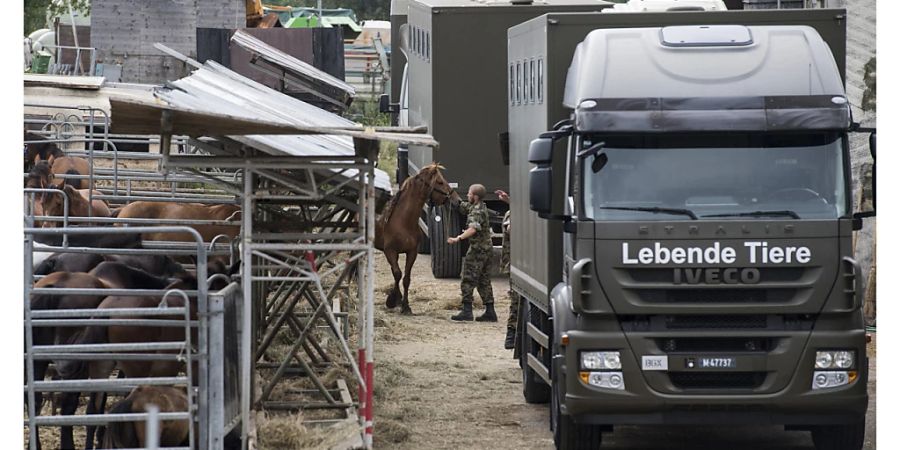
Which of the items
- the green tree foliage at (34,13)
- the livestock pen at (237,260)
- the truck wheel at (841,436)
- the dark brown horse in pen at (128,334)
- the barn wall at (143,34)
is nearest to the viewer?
the livestock pen at (237,260)

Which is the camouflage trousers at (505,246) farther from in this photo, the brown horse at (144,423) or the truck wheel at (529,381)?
the brown horse at (144,423)

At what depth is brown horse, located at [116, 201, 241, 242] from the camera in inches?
625

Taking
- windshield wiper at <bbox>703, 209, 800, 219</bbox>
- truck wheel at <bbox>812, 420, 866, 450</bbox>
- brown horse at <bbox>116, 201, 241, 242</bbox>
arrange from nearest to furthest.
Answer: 1. windshield wiper at <bbox>703, 209, 800, 219</bbox>
2. truck wheel at <bbox>812, 420, 866, 450</bbox>
3. brown horse at <bbox>116, 201, 241, 242</bbox>

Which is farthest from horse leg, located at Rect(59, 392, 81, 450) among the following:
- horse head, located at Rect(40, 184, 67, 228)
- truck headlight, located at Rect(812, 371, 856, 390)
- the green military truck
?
horse head, located at Rect(40, 184, 67, 228)

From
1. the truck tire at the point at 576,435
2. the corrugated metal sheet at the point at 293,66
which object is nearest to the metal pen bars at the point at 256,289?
the truck tire at the point at 576,435

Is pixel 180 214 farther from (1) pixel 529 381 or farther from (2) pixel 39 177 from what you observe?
(1) pixel 529 381

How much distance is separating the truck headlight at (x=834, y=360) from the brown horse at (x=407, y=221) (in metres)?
10.2

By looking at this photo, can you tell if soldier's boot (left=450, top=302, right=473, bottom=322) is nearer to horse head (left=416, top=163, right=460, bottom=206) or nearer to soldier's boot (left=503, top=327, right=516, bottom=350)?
horse head (left=416, top=163, right=460, bottom=206)

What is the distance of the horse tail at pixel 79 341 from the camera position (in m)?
9.89

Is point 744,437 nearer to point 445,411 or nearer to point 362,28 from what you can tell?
point 445,411

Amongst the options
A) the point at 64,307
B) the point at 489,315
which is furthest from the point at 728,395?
the point at 489,315

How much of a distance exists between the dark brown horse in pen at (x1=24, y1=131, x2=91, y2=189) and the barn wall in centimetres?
1429

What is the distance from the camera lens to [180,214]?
1627 cm

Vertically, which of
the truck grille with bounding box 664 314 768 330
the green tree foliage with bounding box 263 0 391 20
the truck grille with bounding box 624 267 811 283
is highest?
the green tree foliage with bounding box 263 0 391 20
